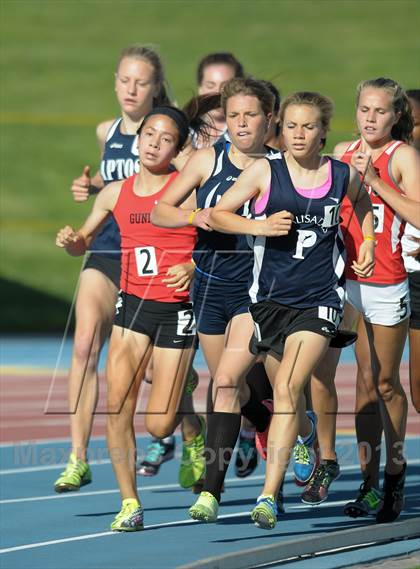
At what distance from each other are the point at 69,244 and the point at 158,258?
1.90ft

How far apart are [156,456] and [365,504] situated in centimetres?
240

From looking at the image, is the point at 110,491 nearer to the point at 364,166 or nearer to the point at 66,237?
the point at 66,237

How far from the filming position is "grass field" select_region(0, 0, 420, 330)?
3425 cm

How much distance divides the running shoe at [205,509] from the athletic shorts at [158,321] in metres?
0.98

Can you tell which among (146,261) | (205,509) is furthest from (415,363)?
(205,509)

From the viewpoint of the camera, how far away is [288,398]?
7285mm

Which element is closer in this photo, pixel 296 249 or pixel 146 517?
pixel 296 249

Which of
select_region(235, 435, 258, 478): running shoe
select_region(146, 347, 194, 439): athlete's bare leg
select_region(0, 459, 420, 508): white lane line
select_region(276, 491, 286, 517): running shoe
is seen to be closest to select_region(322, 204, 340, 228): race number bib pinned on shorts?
select_region(146, 347, 194, 439): athlete's bare leg

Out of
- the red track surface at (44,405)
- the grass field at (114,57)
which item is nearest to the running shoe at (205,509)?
the red track surface at (44,405)

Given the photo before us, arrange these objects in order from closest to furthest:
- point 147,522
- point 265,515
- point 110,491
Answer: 1. point 265,515
2. point 147,522
3. point 110,491

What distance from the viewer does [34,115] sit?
37.8 meters

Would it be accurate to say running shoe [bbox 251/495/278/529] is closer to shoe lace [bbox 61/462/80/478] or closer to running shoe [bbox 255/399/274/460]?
running shoe [bbox 255/399/274/460]

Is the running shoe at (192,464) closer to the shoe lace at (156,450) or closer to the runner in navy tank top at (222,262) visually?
the runner in navy tank top at (222,262)

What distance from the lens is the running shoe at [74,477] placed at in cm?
891
